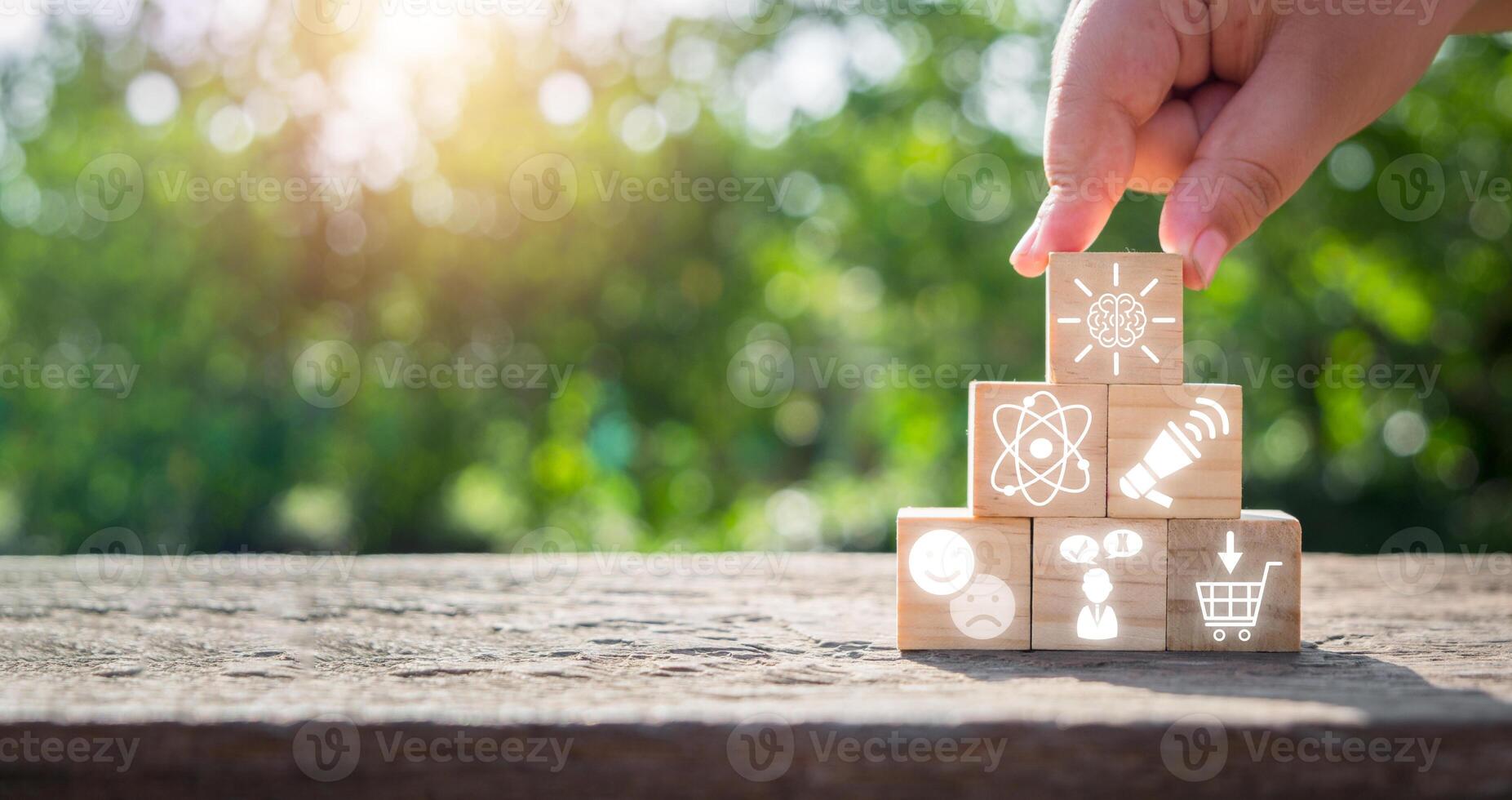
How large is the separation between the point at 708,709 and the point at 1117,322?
869 millimetres

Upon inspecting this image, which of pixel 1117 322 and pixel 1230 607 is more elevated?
pixel 1117 322

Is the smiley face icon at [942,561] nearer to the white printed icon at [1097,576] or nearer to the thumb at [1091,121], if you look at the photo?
the white printed icon at [1097,576]

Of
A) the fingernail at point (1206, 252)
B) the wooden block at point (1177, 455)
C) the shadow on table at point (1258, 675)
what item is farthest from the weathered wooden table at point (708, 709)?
the fingernail at point (1206, 252)

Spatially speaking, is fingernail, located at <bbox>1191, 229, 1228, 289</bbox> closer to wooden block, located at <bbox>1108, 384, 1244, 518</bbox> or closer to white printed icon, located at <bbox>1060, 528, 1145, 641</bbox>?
wooden block, located at <bbox>1108, 384, 1244, 518</bbox>

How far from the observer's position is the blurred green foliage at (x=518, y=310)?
307 inches

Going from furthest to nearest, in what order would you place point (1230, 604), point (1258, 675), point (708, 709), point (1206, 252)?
1. point (1206, 252)
2. point (1230, 604)
3. point (1258, 675)
4. point (708, 709)

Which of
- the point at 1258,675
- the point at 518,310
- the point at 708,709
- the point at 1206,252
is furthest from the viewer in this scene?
the point at 518,310

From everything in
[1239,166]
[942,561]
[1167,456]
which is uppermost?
[1239,166]

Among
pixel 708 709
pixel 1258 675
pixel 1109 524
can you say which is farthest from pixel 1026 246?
pixel 708 709

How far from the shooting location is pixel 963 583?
1.44 metres

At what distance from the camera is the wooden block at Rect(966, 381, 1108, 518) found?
1.44 metres

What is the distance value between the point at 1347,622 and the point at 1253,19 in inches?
40.8

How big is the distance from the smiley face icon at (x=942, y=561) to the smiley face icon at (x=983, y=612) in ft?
0.08

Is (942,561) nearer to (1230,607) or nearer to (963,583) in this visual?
(963,583)
